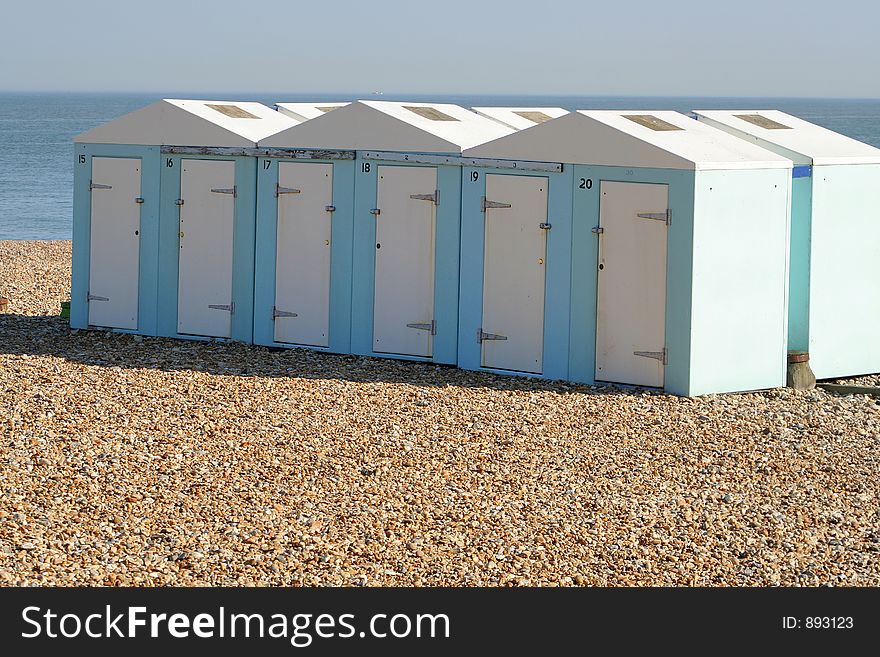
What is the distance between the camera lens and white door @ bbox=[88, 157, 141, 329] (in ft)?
41.9

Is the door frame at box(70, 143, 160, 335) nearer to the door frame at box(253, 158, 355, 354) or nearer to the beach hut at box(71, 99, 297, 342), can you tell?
the beach hut at box(71, 99, 297, 342)

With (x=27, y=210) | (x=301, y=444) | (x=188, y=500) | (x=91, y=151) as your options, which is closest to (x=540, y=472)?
(x=301, y=444)

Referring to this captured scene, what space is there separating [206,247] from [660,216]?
13.7 ft

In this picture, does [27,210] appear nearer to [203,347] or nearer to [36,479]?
[203,347]

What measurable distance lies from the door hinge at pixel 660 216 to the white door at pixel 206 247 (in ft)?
12.2

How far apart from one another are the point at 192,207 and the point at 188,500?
562cm

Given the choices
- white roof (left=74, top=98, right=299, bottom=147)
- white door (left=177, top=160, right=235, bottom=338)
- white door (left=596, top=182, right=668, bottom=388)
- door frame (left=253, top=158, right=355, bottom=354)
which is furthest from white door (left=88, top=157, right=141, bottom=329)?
white door (left=596, top=182, right=668, bottom=388)

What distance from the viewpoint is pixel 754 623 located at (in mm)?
5406

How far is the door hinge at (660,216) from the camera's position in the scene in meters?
10.4

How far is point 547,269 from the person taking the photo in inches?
433

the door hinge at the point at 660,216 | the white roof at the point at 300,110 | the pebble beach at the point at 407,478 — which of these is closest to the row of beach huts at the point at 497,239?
the door hinge at the point at 660,216

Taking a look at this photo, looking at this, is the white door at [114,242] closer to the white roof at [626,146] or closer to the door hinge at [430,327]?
the door hinge at [430,327]

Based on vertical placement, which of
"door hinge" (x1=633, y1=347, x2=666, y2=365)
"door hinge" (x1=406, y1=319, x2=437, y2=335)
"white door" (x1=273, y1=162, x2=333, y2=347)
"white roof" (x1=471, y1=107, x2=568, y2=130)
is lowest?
"door hinge" (x1=633, y1=347, x2=666, y2=365)

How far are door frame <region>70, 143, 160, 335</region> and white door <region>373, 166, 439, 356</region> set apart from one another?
2.23m
